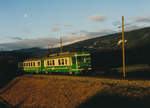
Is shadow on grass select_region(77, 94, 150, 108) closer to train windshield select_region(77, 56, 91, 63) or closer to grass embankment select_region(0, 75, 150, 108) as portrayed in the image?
grass embankment select_region(0, 75, 150, 108)

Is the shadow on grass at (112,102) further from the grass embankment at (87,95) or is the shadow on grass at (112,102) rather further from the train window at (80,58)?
the train window at (80,58)

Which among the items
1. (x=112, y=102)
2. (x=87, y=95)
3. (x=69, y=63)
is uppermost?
(x=69, y=63)

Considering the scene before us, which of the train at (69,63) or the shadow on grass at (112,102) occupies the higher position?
the train at (69,63)

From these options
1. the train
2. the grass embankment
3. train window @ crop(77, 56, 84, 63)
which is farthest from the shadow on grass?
train window @ crop(77, 56, 84, 63)

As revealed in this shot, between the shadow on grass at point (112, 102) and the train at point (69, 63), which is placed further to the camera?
the train at point (69, 63)

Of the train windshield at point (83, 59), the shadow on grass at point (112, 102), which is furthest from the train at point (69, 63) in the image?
the shadow on grass at point (112, 102)

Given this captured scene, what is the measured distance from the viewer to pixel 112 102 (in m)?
13.5

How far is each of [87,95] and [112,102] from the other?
10.9 feet

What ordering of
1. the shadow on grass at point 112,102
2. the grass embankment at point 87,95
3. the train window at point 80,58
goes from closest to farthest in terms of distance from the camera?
the shadow on grass at point 112,102
the grass embankment at point 87,95
the train window at point 80,58

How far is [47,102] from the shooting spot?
1961 cm

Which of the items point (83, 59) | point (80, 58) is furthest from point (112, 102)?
point (83, 59)

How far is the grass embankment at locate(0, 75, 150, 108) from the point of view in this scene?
13383 mm

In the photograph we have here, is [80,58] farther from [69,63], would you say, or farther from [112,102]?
[112,102]

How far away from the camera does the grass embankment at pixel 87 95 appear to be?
13383 mm
